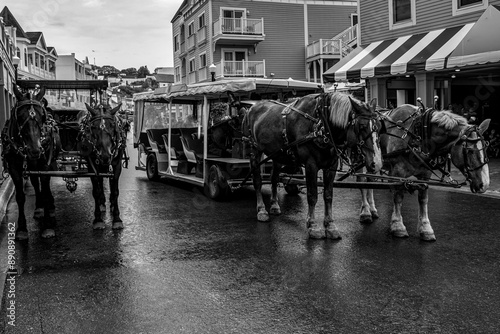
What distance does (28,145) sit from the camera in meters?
6.76

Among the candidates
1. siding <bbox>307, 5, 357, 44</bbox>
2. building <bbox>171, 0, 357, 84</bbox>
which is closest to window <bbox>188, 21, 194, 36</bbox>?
building <bbox>171, 0, 357, 84</bbox>

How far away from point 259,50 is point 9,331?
31.8 metres

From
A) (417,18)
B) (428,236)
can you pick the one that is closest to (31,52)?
(417,18)

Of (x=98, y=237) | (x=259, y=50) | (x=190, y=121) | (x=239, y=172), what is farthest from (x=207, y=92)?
(x=259, y=50)

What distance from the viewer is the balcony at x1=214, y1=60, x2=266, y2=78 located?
32250mm

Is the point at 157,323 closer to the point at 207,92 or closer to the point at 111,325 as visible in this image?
the point at 111,325

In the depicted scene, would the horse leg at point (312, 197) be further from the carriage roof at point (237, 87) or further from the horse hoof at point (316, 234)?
the carriage roof at point (237, 87)

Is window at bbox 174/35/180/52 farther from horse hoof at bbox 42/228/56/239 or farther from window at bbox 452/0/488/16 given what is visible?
horse hoof at bbox 42/228/56/239

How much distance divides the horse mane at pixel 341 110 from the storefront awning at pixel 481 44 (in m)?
8.27

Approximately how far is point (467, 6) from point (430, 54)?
7.24 feet

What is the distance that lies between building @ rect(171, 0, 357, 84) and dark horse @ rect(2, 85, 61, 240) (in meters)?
25.0

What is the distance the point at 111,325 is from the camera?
4.27 m

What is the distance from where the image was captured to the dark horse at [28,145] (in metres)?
6.79

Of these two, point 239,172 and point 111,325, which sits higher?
point 239,172
